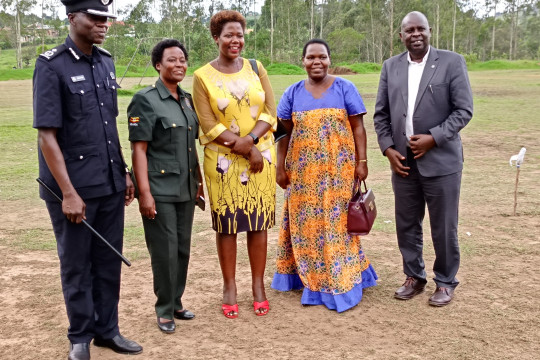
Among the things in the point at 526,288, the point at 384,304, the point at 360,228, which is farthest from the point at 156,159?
the point at 526,288

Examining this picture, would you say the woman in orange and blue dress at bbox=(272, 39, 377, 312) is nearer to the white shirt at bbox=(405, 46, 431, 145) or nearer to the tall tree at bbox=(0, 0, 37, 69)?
the white shirt at bbox=(405, 46, 431, 145)

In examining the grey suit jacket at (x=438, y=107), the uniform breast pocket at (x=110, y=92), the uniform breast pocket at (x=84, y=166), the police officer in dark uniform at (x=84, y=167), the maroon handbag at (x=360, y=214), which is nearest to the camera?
the police officer in dark uniform at (x=84, y=167)

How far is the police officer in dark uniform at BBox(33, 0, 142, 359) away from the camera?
10.1 ft

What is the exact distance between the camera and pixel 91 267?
11.5 feet

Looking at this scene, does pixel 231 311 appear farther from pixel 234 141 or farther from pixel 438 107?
pixel 438 107

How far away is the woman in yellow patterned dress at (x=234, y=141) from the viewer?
151 inches

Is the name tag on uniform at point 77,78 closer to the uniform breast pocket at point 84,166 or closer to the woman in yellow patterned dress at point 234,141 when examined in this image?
the uniform breast pocket at point 84,166

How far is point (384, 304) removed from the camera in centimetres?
425

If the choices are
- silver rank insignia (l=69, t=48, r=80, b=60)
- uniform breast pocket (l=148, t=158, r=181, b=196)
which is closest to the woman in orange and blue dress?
uniform breast pocket (l=148, t=158, r=181, b=196)

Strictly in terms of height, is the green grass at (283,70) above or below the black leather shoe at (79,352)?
above

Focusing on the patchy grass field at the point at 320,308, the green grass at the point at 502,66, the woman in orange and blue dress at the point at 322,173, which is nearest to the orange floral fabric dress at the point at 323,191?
the woman in orange and blue dress at the point at 322,173

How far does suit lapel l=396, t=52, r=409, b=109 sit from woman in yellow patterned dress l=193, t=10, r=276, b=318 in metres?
0.93

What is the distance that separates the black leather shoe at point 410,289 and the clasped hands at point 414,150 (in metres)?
0.80

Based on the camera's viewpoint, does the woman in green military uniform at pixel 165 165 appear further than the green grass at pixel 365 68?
No
